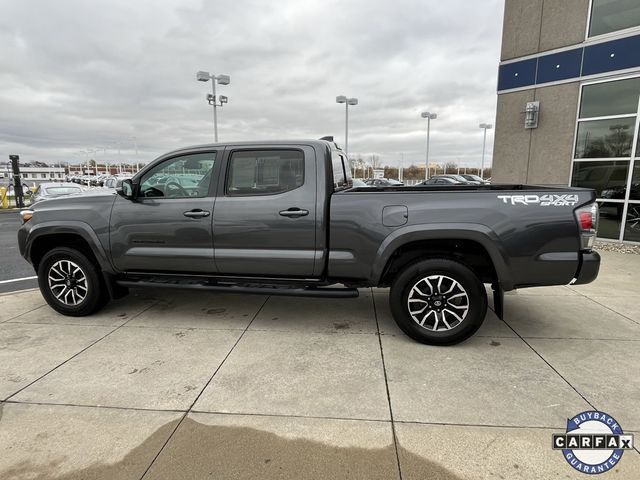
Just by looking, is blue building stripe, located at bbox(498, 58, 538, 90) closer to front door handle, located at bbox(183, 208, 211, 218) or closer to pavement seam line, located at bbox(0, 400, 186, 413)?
front door handle, located at bbox(183, 208, 211, 218)

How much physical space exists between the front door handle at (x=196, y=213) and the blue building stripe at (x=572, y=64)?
9.99 meters

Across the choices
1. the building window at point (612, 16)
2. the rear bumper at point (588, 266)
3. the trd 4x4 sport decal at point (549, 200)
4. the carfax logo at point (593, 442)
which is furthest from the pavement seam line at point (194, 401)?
the building window at point (612, 16)

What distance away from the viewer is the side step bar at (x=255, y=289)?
393 cm

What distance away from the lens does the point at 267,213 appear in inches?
158

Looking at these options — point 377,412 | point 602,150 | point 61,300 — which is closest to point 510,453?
point 377,412

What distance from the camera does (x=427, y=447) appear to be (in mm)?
2457

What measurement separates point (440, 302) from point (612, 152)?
846 cm

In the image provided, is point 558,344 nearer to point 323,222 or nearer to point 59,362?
point 323,222

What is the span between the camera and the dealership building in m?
9.06

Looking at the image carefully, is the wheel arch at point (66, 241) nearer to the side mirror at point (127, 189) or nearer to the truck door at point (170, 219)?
→ the truck door at point (170, 219)

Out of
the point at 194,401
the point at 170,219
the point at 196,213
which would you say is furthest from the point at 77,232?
the point at 194,401

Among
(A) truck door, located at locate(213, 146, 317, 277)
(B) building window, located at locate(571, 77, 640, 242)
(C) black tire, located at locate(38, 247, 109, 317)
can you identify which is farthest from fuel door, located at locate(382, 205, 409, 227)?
(B) building window, located at locate(571, 77, 640, 242)

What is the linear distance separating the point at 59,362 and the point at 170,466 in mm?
1962

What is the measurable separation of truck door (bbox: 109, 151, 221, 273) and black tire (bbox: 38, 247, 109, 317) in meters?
0.40
